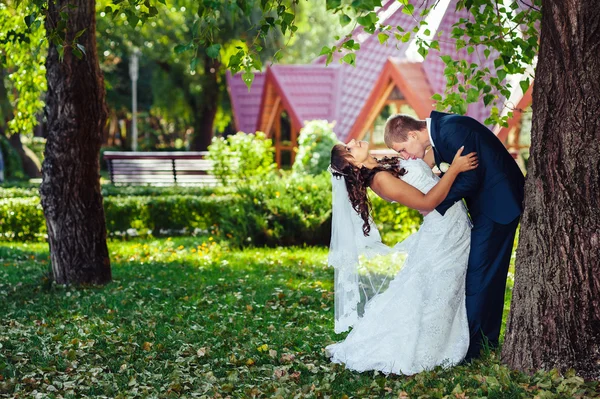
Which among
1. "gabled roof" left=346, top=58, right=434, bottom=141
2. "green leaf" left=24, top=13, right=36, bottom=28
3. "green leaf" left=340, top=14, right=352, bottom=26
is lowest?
"green leaf" left=340, top=14, right=352, bottom=26

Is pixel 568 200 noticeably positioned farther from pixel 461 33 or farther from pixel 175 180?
pixel 175 180

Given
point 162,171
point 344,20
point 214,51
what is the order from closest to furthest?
1. point 344,20
2. point 214,51
3. point 162,171

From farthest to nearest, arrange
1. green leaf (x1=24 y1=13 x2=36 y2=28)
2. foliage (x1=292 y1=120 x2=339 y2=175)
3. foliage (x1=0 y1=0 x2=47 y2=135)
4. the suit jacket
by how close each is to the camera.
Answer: foliage (x1=292 y1=120 x2=339 y2=175)
foliage (x1=0 y1=0 x2=47 y2=135)
the suit jacket
green leaf (x1=24 y1=13 x2=36 y2=28)

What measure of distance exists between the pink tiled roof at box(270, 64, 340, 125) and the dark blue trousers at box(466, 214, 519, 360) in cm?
2112

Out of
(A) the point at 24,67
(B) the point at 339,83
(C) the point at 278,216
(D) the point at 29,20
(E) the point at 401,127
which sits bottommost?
(C) the point at 278,216

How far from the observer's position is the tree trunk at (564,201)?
185 inches

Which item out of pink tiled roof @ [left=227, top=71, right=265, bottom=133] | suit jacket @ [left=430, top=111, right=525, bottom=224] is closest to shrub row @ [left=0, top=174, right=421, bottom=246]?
suit jacket @ [left=430, top=111, right=525, bottom=224]

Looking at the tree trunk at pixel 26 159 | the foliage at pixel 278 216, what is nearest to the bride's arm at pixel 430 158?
the foliage at pixel 278 216

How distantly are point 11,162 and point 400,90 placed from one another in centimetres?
1546

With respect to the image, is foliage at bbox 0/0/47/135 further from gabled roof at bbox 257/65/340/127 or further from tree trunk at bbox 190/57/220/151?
tree trunk at bbox 190/57/220/151

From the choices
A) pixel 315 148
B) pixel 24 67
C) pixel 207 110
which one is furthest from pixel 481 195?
pixel 207 110

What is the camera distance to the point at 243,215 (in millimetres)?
12875

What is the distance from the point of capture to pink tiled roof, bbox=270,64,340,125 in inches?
1061

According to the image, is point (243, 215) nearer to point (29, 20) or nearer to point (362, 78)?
point (29, 20)
